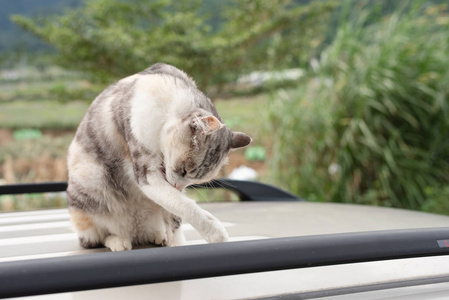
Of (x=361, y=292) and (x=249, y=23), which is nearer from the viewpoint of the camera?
(x=361, y=292)

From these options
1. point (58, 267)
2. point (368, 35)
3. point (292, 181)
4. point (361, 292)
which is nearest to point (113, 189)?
point (58, 267)

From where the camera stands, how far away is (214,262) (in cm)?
Answer: 88

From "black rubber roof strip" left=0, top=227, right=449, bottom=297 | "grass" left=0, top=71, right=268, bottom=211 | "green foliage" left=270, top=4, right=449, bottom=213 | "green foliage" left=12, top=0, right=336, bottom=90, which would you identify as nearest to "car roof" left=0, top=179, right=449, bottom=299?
"black rubber roof strip" left=0, top=227, right=449, bottom=297

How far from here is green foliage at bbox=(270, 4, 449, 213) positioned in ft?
15.2

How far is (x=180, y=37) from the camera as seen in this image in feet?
17.2

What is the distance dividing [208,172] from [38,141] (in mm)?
6843

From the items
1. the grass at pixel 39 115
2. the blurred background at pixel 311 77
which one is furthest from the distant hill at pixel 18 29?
the blurred background at pixel 311 77

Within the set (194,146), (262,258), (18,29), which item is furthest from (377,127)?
(18,29)

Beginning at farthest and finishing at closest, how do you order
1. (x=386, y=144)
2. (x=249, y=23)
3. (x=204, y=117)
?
(x=249, y=23)
(x=386, y=144)
(x=204, y=117)

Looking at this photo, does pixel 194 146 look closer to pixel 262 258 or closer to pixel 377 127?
pixel 262 258

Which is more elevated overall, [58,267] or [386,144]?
[58,267]

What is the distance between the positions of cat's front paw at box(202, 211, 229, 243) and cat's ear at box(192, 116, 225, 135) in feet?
0.89

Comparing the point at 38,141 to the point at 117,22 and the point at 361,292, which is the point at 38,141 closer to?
the point at 117,22

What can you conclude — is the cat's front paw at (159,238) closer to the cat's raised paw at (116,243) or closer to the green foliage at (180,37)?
the cat's raised paw at (116,243)
